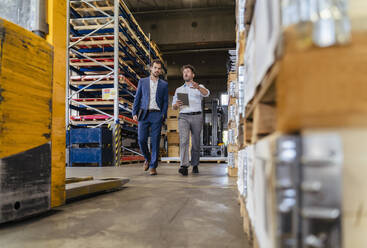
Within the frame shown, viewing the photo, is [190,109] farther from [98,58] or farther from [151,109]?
[98,58]

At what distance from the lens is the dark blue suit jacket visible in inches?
199

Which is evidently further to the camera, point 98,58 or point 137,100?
point 98,58

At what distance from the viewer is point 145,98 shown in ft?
16.6

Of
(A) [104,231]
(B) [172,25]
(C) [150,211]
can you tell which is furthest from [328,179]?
(B) [172,25]

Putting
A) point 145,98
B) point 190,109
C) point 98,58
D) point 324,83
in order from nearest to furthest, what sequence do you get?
point 324,83 → point 190,109 → point 145,98 → point 98,58

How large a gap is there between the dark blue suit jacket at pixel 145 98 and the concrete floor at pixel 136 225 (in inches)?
98.2

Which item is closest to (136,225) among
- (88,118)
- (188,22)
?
(88,118)

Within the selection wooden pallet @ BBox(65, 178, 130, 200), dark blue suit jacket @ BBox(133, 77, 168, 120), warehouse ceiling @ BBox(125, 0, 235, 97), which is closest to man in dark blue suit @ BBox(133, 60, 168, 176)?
dark blue suit jacket @ BBox(133, 77, 168, 120)

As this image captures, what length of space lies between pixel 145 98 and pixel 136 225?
3473 mm

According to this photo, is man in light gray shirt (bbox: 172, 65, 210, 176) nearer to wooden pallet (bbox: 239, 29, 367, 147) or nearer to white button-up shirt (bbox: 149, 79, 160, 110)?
white button-up shirt (bbox: 149, 79, 160, 110)

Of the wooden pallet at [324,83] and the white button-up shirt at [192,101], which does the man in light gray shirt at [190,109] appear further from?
the wooden pallet at [324,83]

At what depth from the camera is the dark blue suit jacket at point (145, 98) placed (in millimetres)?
5047

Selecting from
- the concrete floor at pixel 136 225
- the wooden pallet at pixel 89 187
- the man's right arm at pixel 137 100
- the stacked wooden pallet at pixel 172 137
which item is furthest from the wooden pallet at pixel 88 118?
the concrete floor at pixel 136 225

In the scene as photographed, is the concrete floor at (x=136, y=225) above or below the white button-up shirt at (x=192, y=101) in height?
below
